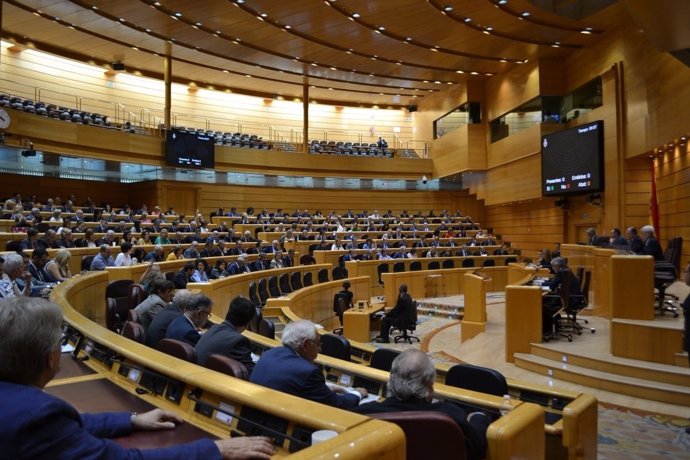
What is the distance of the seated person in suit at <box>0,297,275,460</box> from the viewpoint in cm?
108

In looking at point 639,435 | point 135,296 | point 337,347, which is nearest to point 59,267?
point 135,296

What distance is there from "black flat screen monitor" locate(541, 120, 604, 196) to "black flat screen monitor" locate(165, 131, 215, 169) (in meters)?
10.4

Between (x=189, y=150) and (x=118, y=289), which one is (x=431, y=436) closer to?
(x=118, y=289)

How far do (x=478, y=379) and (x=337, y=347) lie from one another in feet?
4.15

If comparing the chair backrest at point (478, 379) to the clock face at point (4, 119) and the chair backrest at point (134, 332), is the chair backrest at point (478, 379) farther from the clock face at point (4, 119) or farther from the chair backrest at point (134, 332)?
the clock face at point (4, 119)

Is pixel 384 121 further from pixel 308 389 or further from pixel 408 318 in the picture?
pixel 308 389

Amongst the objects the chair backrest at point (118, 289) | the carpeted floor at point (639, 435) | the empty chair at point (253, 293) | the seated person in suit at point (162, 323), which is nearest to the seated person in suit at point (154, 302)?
the seated person in suit at point (162, 323)

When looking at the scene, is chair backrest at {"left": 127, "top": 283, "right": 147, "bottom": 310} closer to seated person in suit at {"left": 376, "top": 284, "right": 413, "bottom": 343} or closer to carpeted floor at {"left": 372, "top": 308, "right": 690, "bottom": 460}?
carpeted floor at {"left": 372, "top": 308, "right": 690, "bottom": 460}

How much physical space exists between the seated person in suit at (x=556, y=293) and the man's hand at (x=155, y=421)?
6118 millimetres

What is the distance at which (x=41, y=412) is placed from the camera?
1100mm

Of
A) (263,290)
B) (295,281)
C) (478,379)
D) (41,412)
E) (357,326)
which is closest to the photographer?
(41,412)

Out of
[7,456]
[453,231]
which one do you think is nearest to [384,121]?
[453,231]

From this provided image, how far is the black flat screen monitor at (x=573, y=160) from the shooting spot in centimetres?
1338

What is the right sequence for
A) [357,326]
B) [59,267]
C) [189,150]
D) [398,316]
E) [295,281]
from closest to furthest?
[59,267] → [398,316] → [357,326] → [295,281] → [189,150]
